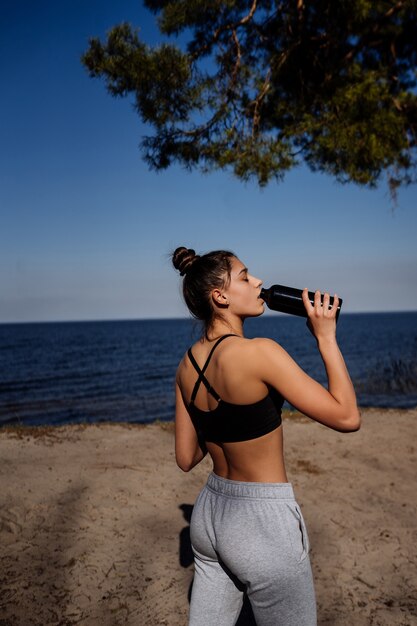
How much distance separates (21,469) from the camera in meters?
6.12

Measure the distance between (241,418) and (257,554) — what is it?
0.51m

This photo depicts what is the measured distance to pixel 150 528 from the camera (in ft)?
15.2

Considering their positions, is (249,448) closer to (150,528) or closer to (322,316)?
(322,316)

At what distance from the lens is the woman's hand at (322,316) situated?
1.87 metres

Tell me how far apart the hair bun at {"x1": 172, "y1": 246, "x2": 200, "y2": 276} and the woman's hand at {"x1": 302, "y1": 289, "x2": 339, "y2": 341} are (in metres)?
0.60

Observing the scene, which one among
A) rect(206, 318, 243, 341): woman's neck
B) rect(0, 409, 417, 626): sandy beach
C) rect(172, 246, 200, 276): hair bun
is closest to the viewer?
rect(206, 318, 243, 341): woman's neck

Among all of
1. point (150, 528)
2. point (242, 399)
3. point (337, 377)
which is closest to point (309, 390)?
point (337, 377)

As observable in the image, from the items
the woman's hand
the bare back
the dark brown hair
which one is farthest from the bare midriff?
the dark brown hair

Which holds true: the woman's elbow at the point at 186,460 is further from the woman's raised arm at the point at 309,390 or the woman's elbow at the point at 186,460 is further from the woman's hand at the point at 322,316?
the woman's hand at the point at 322,316

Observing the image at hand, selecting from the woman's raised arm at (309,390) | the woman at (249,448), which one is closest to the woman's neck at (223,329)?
the woman at (249,448)

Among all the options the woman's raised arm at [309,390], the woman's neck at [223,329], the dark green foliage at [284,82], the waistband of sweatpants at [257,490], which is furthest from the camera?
the dark green foliage at [284,82]

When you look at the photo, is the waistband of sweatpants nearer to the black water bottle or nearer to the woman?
the woman

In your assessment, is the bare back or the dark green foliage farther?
the dark green foliage

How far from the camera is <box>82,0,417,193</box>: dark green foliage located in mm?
6887
